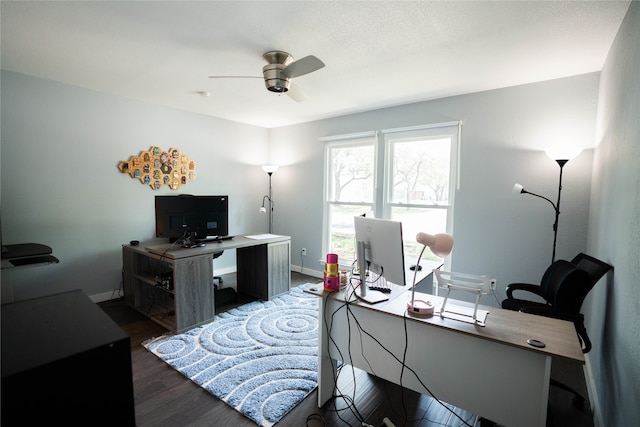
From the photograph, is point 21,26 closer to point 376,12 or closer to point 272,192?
point 376,12

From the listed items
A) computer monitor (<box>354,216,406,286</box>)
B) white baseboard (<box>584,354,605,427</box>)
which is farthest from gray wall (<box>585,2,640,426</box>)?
computer monitor (<box>354,216,406,286</box>)

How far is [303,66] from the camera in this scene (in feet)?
6.79

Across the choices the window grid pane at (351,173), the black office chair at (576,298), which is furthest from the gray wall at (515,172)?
the black office chair at (576,298)

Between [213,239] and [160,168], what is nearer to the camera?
[213,239]

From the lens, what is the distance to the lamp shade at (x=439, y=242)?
1543 mm

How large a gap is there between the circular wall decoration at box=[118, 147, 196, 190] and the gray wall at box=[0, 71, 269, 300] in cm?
8

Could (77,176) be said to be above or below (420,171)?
below

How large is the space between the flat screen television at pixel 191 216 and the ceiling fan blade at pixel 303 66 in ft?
5.85

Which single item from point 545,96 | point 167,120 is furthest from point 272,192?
point 545,96

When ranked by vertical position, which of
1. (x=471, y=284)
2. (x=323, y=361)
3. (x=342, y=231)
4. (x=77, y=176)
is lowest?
(x=323, y=361)

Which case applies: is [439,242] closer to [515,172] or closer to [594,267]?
[594,267]

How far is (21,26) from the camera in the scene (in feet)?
6.66

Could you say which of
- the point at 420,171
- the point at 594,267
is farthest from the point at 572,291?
the point at 420,171

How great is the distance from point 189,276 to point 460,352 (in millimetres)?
2389
